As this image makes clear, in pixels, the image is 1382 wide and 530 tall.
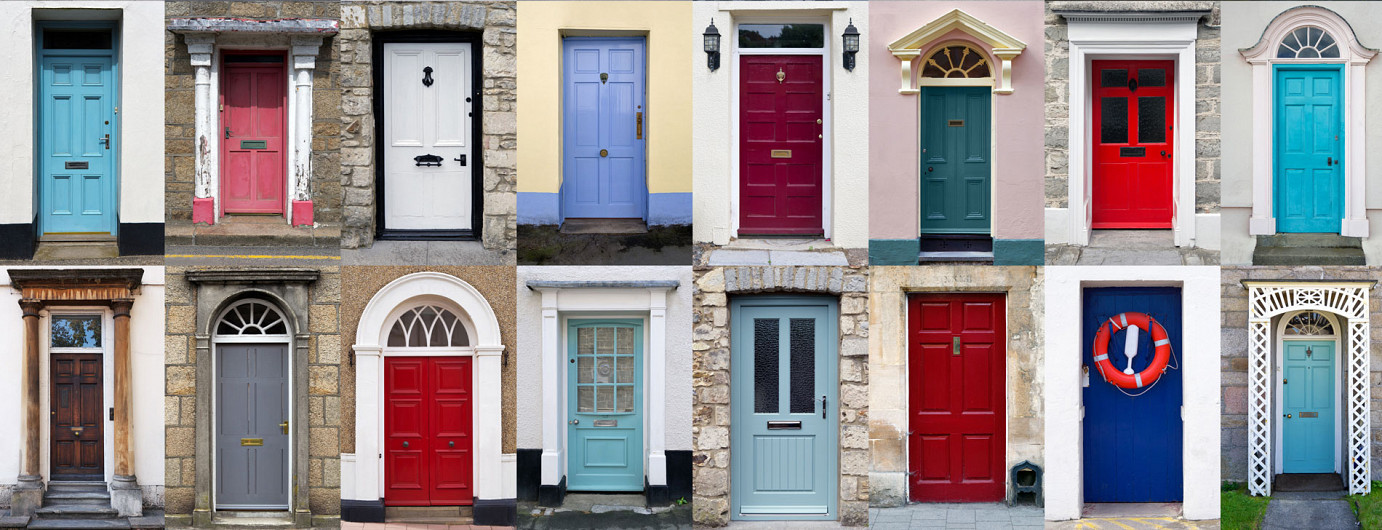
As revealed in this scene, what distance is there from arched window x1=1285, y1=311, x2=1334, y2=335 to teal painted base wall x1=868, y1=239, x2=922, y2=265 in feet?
11.4

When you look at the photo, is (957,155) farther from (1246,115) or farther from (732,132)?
(1246,115)

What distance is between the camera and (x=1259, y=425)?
926cm

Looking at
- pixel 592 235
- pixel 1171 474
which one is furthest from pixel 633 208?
pixel 1171 474

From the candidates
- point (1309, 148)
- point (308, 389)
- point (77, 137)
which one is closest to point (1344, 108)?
point (1309, 148)

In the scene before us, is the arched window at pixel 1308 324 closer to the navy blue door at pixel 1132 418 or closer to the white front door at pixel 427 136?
the navy blue door at pixel 1132 418

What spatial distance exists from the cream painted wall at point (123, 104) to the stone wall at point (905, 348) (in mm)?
6056

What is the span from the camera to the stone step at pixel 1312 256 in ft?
30.3

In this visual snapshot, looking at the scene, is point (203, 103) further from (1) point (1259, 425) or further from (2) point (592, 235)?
(1) point (1259, 425)

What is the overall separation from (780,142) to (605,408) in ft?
8.56

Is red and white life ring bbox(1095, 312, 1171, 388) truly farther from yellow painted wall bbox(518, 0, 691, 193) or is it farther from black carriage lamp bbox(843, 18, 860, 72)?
yellow painted wall bbox(518, 0, 691, 193)

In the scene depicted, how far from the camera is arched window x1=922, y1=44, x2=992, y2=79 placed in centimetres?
891

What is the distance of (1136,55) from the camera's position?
29.8ft

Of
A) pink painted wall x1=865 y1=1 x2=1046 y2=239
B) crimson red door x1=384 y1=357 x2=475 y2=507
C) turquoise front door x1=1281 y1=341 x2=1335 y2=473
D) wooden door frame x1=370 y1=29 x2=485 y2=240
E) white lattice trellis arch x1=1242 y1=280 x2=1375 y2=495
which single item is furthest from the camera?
turquoise front door x1=1281 y1=341 x2=1335 y2=473

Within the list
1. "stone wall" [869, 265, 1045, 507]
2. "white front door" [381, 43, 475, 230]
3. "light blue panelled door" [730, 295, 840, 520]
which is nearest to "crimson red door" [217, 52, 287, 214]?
"white front door" [381, 43, 475, 230]
